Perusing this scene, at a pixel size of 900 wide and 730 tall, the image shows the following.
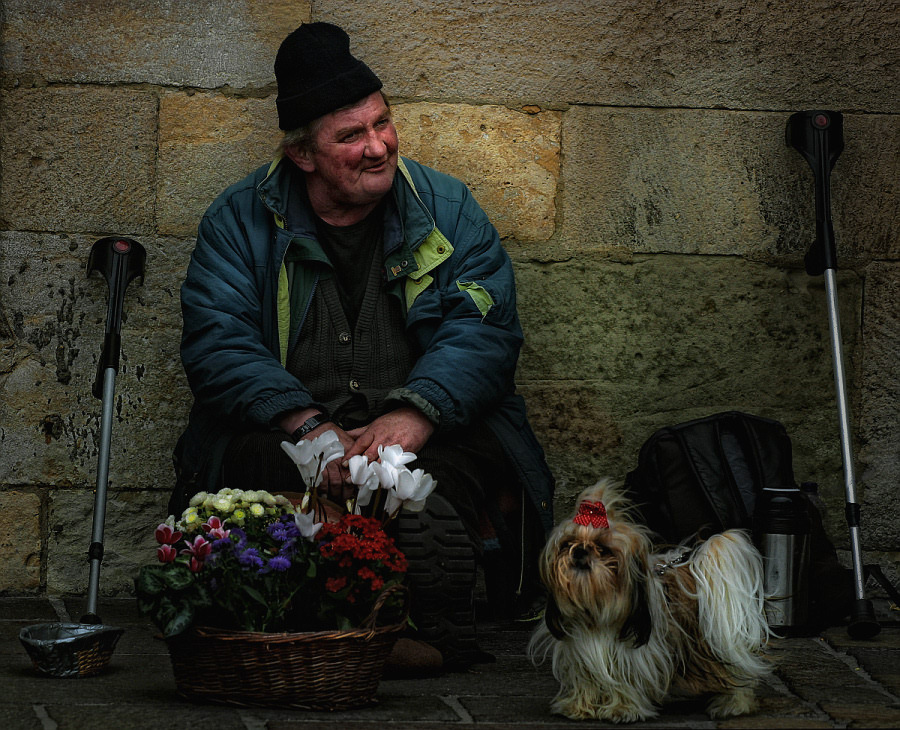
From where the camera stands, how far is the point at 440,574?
11.3ft

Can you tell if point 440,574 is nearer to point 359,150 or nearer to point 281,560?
point 281,560

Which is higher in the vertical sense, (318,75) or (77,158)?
(318,75)

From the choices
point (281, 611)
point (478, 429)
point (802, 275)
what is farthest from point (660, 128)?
point (281, 611)

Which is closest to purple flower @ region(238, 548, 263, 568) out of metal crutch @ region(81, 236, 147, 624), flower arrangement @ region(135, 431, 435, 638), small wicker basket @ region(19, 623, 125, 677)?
flower arrangement @ region(135, 431, 435, 638)

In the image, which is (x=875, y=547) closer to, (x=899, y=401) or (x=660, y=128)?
(x=899, y=401)

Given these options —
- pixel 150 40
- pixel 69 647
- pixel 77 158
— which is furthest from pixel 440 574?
pixel 150 40

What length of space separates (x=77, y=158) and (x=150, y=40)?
483 millimetres

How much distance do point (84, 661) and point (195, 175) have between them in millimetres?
1871

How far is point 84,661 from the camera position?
3.34m

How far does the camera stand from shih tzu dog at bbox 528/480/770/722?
110 inches

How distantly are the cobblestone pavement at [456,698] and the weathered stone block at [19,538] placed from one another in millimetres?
526

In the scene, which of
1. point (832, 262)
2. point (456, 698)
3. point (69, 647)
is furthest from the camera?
point (832, 262)

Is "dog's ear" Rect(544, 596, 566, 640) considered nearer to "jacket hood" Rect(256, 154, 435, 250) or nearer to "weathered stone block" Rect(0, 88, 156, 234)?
"jacket hood" Rect(256, 154, 435, 250)

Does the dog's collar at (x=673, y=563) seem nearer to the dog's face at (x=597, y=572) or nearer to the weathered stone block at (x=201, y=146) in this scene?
the dog's face at (x=597, y=572)
